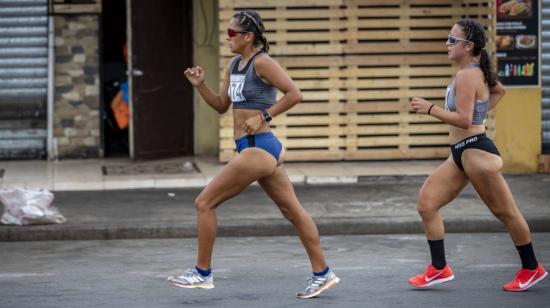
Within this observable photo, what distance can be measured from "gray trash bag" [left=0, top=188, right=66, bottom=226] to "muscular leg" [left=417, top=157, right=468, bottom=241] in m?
4.37

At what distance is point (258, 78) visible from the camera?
27.6 feet

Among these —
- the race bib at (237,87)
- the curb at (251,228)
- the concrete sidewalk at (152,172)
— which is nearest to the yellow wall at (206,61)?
the concrete sidewalk at (152,172)

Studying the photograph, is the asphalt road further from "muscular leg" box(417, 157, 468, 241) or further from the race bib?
the race bib

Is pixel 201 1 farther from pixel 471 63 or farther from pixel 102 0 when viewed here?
pixel 471 63

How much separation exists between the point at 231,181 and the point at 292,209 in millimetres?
441

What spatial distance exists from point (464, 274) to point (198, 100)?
8126 millimetres

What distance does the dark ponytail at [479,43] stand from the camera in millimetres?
8414

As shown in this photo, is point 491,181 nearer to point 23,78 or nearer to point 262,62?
point 262,62

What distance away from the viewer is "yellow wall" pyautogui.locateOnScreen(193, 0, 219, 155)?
16.8 metres

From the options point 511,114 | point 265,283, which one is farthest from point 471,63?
point 511,114

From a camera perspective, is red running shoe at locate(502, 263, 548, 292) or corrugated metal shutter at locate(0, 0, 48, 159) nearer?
red running shoe at locate(502, 263, 548, 292)

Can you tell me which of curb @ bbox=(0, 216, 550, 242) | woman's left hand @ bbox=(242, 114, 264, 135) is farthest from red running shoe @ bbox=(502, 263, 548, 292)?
curb @ bbox=(0, 216, 550, 242)

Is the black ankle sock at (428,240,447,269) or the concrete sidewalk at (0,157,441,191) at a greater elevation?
the black ankle sock at (428,240,447,269)

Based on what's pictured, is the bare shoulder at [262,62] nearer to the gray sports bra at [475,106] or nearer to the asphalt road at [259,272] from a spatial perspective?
the gray sports bra at [475,106]
